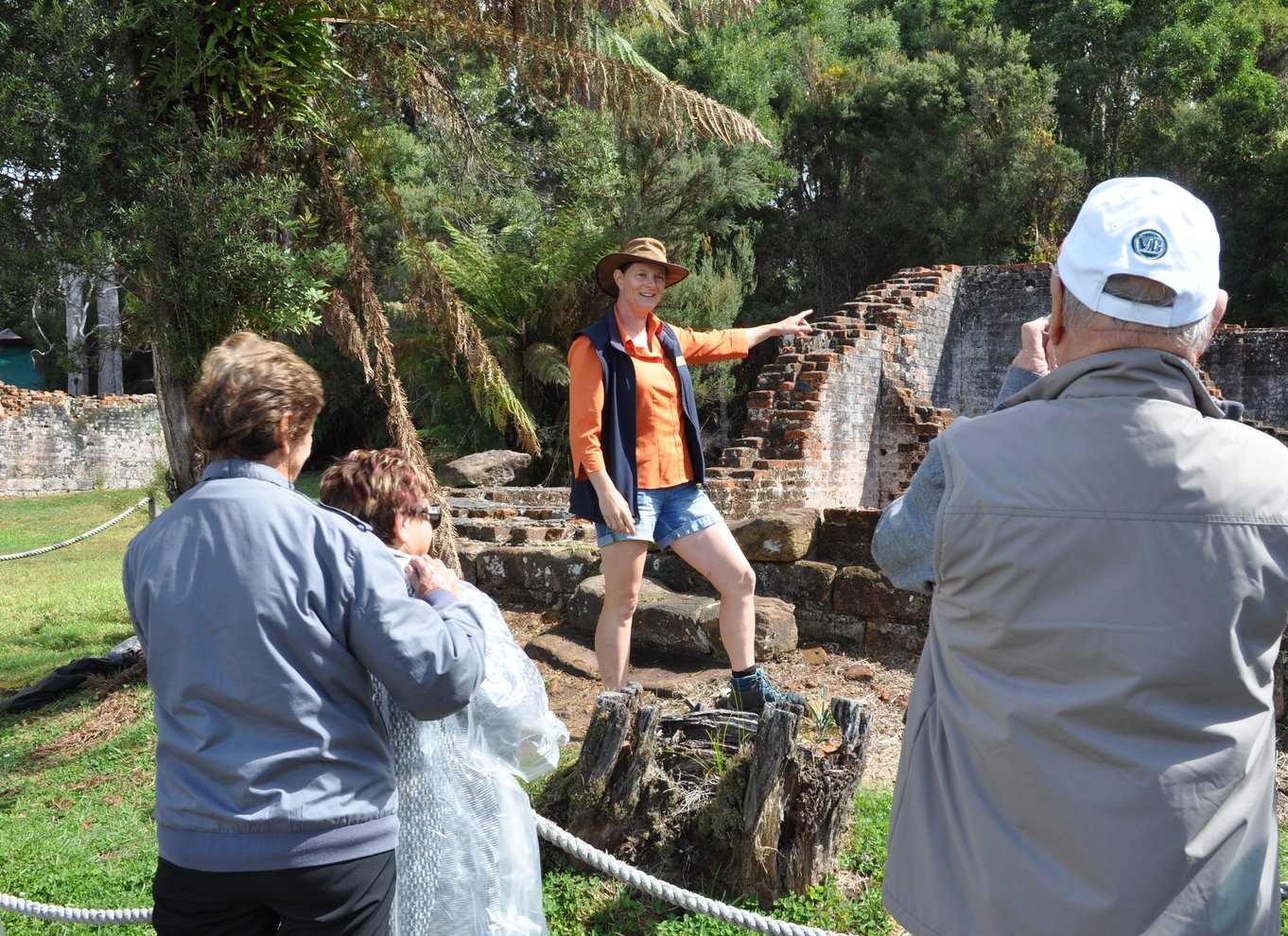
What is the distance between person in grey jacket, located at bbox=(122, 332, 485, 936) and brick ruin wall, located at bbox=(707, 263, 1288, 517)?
704 cm

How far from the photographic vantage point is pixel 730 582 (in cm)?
414

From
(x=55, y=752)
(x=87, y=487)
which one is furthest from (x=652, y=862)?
(x=87, y=487)

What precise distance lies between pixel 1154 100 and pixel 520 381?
14.3m

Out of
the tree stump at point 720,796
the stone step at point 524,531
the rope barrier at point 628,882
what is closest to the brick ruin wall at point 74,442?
the stone step at point 524,531

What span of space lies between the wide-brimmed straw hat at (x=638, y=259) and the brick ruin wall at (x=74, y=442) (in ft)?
68.0

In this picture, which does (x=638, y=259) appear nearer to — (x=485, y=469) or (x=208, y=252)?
(x=208, y=252)

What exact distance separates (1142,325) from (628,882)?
2196mm

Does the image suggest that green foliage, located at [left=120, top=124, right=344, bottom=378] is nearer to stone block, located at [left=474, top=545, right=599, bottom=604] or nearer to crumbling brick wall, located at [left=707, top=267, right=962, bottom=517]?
stone block, located at [left=474, top=545, right=599, bottom=604]

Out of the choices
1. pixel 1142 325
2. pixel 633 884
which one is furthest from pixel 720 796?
pixel 1142 325

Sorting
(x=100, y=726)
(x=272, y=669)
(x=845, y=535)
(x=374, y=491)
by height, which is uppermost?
(x=374, y=491)

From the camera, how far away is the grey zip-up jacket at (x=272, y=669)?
197 cm

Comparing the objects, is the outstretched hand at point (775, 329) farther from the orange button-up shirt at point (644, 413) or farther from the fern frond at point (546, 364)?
the fern frond at point (546, 364)

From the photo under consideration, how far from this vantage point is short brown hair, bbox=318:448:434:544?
98.7 inches

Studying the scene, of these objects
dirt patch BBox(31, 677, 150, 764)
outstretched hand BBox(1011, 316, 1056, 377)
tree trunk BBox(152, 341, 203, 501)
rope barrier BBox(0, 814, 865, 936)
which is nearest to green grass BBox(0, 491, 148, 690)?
dirt patch BBox(31, 677, 150, 764)
